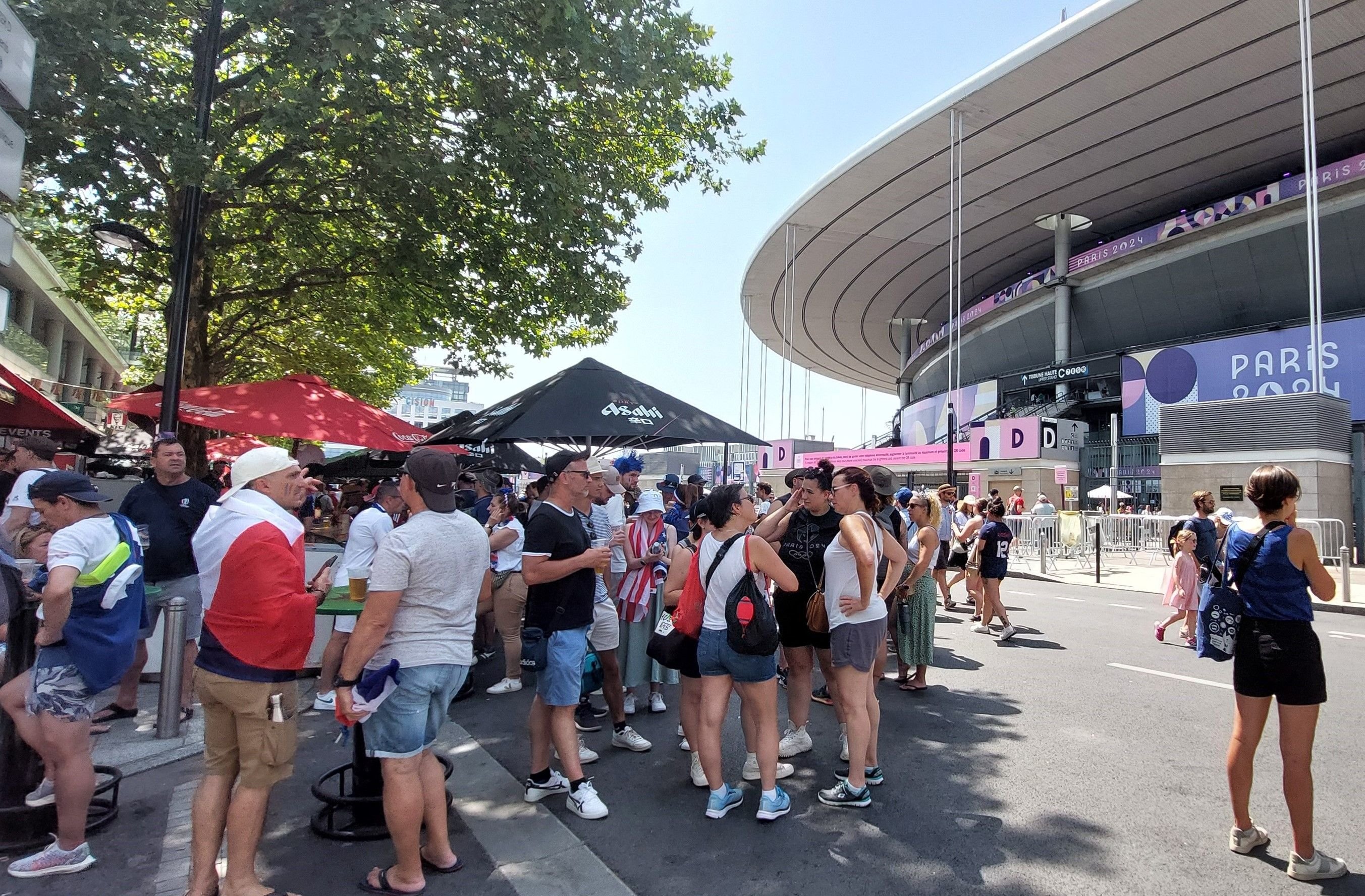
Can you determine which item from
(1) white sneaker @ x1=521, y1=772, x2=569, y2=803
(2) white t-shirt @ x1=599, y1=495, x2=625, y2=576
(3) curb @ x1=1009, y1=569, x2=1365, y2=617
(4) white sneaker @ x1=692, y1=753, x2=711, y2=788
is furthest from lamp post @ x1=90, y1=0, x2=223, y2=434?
(3) curb @ x1=1009, y1=569, x2=1365, y2=617

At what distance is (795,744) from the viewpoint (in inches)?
187

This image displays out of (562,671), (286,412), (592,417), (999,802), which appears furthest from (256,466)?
(286,412)

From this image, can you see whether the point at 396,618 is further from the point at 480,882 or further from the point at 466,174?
the point at 466,174

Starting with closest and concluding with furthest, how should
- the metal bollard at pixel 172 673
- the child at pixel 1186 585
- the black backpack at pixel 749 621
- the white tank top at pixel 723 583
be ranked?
the black backpack at pixel 749 621
the white tank top at pixel 723 583
the metal bollard at pixel 172 673
the child at pixel 1186 585

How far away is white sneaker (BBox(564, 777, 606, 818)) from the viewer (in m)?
3.77

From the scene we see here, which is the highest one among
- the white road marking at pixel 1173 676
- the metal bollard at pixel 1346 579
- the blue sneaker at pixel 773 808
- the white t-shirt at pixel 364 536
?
the white t-shirt at pixel 364 536

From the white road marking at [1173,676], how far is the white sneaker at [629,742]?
5024 millimetres

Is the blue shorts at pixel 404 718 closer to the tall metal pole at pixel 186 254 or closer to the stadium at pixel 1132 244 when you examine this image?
the tall metal pole at pixel 186 254

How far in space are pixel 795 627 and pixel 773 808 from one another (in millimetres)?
1152

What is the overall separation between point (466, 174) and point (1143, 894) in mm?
8337

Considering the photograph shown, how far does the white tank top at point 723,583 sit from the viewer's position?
3756 mm

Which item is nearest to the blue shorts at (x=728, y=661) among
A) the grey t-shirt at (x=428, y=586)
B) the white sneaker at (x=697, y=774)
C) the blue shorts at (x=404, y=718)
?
the white sneaker at (x=697, y=774)

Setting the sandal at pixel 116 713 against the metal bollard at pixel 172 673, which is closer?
the metal bollard at pixel 172 673

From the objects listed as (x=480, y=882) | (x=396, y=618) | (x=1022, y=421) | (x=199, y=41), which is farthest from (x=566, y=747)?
(x=1022, y=421)
